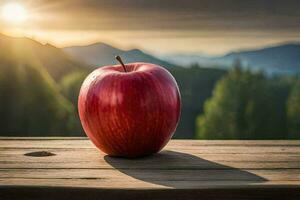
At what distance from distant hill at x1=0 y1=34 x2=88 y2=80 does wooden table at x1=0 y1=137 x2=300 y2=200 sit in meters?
6.79

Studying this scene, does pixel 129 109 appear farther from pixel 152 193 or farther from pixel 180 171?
pixel 152 193

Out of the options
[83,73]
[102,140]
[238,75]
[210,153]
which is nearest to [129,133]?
[102,140]

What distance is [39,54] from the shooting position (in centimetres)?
902

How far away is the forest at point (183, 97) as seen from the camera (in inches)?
338

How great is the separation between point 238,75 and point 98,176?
1104 centimetres

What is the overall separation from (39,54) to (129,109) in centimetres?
764

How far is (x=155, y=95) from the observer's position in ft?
5.28

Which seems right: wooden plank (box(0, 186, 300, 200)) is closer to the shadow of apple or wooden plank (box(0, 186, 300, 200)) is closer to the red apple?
the shadow of apple

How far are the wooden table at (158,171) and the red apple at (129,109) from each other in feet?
0.16

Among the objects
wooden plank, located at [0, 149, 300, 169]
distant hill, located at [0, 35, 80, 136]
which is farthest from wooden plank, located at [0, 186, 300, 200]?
distant hill, located at [0, 35, 80, 136]

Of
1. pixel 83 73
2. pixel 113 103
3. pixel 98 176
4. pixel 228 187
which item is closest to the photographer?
pixel 228 187

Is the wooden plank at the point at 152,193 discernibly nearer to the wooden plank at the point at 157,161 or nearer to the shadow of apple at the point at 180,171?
the shadow of apple at the point at 180,171

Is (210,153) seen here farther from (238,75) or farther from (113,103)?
(238,75)

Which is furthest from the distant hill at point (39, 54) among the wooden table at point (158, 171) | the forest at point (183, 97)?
the wooden table at point (158, 171)
